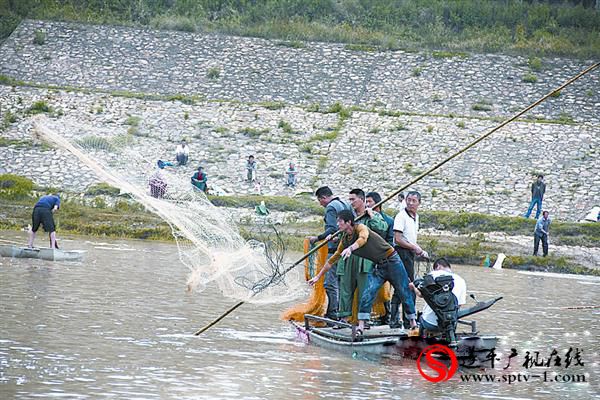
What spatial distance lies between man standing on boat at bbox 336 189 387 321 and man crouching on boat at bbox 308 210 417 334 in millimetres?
113

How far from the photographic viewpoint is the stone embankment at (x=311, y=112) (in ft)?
119

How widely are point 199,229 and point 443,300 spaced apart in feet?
13.4

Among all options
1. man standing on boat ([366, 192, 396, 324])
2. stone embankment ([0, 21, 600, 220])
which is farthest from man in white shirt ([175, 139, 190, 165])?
man standing on boat ([366, 192, 396, 324])

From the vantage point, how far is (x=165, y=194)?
16703mm

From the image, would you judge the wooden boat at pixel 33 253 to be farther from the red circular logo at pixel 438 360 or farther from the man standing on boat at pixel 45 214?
the red circular logo at pixel 438 360

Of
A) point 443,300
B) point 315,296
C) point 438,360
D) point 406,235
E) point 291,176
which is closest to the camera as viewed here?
point 443,300

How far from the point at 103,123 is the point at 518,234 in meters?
16.0

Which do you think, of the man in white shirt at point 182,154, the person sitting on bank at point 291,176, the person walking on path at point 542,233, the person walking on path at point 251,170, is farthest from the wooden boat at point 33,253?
the man in white shirt at point 182,154

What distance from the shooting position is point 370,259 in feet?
42.4

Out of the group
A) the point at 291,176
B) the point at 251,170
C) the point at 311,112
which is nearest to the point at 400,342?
the point at 291,176

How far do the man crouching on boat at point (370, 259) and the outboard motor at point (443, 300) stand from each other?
96 centimetres

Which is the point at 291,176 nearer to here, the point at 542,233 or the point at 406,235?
the point at 542,233

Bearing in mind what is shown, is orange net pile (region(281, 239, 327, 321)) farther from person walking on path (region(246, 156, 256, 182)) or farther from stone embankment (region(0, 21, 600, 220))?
person walking on path (region(246, 156, 256, 182))

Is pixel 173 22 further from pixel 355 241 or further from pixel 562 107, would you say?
pixel 355 241
